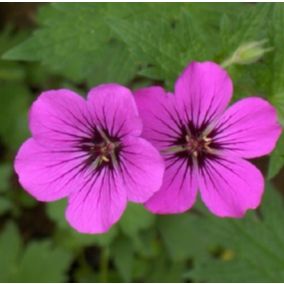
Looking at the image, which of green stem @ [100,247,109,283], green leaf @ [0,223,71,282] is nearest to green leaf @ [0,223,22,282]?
green leaf @ [0,223,71,282]

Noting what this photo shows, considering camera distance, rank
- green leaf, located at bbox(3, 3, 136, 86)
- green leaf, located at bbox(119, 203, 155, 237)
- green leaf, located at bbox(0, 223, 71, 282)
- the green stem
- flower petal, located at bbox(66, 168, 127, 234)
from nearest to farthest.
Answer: flower petal, located at bbox(66, 168, 127, 234) < green leaf, located at bbox(3, 3, 136, 86) < green leaf, located at bbox(119, 203, 155, 237) < green leaf, located at bbox(0, 223, 71, 282) < the green stem

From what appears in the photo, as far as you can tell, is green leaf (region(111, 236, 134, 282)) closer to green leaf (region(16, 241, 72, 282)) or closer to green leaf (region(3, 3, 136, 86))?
green leaf (region(16, 241, 72, 282))

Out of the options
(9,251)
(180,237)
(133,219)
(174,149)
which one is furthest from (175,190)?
(9,251)

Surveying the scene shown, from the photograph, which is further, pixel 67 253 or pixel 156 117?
pixel 67 253

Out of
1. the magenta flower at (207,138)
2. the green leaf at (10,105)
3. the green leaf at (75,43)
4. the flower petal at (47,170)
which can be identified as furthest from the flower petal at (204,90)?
the green leaf at (10,105)

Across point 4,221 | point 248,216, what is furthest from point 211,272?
point 4,221

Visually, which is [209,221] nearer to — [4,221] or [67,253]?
[67,253]
